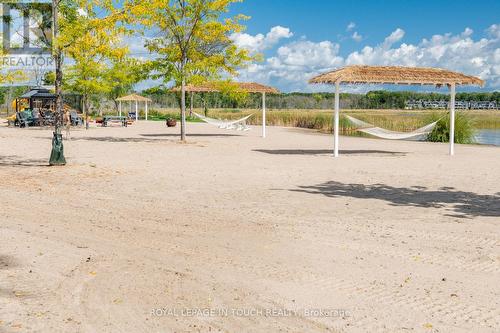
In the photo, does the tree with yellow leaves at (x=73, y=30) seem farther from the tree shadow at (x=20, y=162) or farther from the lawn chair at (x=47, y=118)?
the lawn chair at (x=47, y=118)

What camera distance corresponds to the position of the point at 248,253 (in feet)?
17.8

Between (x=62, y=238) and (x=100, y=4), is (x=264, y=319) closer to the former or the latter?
(x=62, y=238)

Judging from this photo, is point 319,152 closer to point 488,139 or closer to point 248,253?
point 248,253

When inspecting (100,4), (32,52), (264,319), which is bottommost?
(264,319)

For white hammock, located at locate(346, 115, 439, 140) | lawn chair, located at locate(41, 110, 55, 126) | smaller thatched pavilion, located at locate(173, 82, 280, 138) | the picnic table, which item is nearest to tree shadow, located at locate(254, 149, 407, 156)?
white hammock, located at locate(346, 115, 439, 140)

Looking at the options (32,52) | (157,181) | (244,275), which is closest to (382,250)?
(244,275)

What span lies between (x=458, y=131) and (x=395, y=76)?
8.05 m

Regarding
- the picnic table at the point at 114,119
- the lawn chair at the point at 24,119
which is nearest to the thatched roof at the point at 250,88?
the picnic table at the point at 114,119

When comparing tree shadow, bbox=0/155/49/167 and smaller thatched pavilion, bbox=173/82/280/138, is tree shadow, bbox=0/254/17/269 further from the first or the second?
smaller thatched pavilion, bbox=173/82/280/138

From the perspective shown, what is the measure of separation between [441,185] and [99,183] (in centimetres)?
601

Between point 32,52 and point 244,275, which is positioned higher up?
point 32,52

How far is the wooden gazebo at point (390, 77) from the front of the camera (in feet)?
52.2

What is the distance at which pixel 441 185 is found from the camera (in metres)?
10.1

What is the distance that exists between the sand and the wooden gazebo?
5.37 metres
